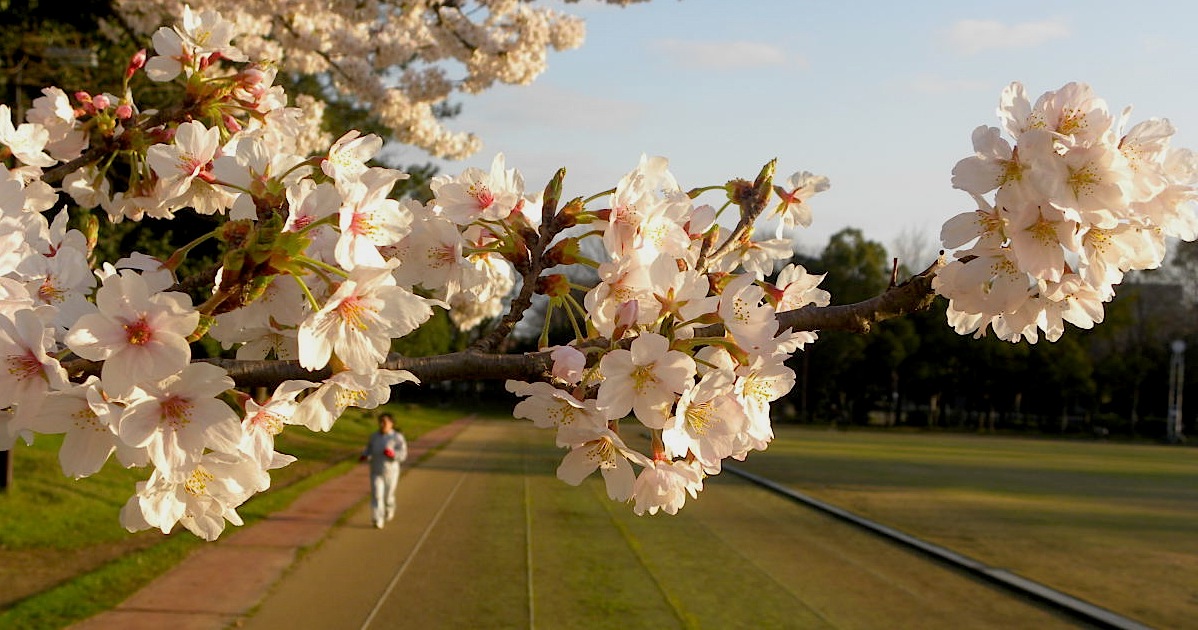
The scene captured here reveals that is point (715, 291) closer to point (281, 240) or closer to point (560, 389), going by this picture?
point (560, 389)

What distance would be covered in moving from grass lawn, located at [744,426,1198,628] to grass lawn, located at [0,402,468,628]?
37.0 feet

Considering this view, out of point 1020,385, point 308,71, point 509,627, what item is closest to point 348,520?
point 509,627

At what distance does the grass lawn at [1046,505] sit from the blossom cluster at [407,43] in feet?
32.4

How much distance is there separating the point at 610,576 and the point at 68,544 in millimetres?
6622

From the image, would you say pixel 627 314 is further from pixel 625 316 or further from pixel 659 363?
pixel 659 363

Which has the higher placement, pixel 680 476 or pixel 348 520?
pixel 680 476

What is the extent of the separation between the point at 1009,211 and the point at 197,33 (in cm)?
164

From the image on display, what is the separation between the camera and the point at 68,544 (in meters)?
12.1

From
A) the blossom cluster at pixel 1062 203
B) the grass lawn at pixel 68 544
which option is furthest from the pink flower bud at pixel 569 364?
the grass lawn at pixel 68 544

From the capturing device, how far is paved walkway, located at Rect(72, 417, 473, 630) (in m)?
9.30

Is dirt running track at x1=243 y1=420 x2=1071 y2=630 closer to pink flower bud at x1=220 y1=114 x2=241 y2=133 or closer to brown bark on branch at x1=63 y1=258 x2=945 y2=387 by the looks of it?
pink flower bud at x1=220 y1=114 x2=241 y2=133

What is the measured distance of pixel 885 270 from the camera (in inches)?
2346

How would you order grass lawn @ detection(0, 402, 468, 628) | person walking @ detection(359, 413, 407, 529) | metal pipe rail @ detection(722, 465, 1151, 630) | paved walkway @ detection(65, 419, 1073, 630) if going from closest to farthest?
grass lawn @ detection(0, 402, 468, 628) → paved walkway @ detection(65, 419, 1073, 630) → metal pipe rail @ detection(722, 465, 1151, 630) → person walking @ detection(359, 413, 407, 529)

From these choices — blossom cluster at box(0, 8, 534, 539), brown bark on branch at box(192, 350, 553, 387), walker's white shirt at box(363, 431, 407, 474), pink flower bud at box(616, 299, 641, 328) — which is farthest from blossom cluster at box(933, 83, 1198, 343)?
walker's white shirt at box(363, 431, 407, 474)
